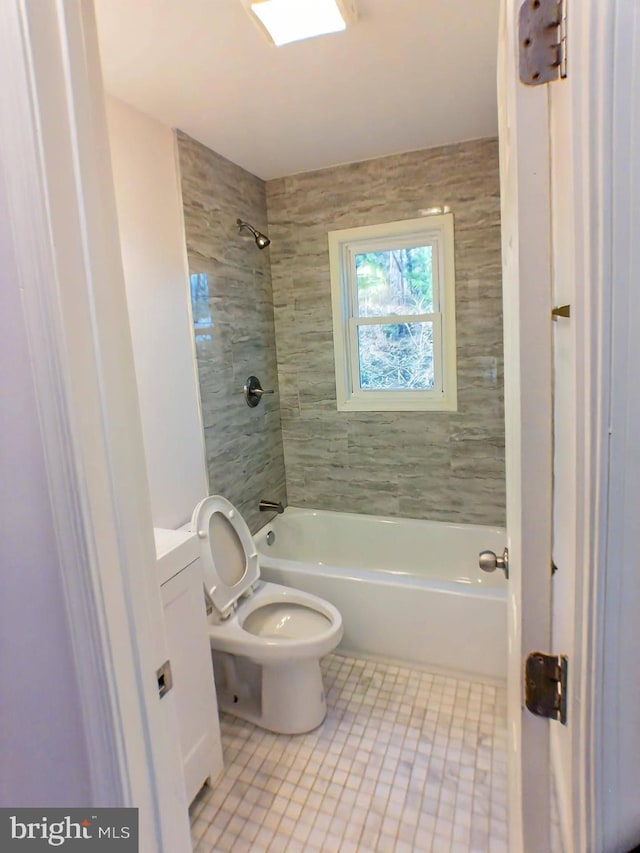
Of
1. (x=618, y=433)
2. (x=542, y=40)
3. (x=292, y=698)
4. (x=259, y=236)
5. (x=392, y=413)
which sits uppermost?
(x=259, y=236)

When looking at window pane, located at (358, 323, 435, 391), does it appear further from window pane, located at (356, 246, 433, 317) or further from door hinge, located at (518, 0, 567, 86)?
door hinge, located at (518, 0, 567, 86)

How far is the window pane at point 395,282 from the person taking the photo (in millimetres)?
2752

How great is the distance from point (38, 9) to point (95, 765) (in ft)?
3.66

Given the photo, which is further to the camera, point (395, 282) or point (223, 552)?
point (395, 282)

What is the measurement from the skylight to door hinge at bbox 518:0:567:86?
3.49ft

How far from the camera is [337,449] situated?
307cm

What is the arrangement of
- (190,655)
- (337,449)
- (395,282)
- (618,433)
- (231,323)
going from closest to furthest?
(618,433) < (190,655) < (231,323) < (395,282) < (337,449)

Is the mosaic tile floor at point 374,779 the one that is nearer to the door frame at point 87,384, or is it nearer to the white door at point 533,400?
the door frame at point 87,384

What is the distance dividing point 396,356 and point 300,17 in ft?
5.81

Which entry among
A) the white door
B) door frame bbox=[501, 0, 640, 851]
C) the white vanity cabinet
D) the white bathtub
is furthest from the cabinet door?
door frame bbox=[501, 0, 640, 851]

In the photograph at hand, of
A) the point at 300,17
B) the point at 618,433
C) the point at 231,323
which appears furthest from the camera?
the point at 231,323

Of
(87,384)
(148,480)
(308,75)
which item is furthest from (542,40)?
(308,75)

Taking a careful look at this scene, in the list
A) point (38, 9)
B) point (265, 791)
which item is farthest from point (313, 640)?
point (38, 9)

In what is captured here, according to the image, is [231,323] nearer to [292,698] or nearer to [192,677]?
[192,677]
